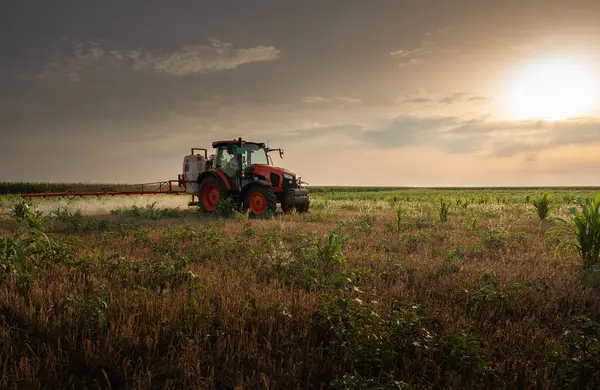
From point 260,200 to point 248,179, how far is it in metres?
1.23

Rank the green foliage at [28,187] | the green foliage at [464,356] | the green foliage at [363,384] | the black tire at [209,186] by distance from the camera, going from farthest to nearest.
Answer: the green foliage at [28,187]
the black tire at [209,186]
the green foliage at [464,356]
the green foliage at [363,384]

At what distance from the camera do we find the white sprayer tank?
15405 mm

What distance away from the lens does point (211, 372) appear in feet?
8.55

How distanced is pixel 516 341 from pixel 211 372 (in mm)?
2764

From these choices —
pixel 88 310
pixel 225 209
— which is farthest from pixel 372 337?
pixel 225 209

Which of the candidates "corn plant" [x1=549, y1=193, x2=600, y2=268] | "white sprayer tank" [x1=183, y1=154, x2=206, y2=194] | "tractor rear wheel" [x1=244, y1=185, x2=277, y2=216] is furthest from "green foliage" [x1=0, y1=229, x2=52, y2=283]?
"white sprayer tank" [x1=183, y1=154, x2=206, y2=194]

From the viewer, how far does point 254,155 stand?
1442 cm

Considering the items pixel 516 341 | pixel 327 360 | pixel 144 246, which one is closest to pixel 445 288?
pixel 516 341

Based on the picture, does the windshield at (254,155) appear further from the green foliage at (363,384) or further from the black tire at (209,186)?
the green foliage at (363,384)

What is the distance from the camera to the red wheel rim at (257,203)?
13.5 meters

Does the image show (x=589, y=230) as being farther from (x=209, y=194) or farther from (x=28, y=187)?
(x=28, y=187)

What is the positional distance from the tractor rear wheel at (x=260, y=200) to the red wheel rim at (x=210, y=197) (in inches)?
58.9

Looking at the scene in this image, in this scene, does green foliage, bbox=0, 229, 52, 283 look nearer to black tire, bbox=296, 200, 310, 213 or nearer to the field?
the field

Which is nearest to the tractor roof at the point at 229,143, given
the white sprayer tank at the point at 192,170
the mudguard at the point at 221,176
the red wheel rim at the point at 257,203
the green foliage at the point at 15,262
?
the mudguard at the point at 221,176
